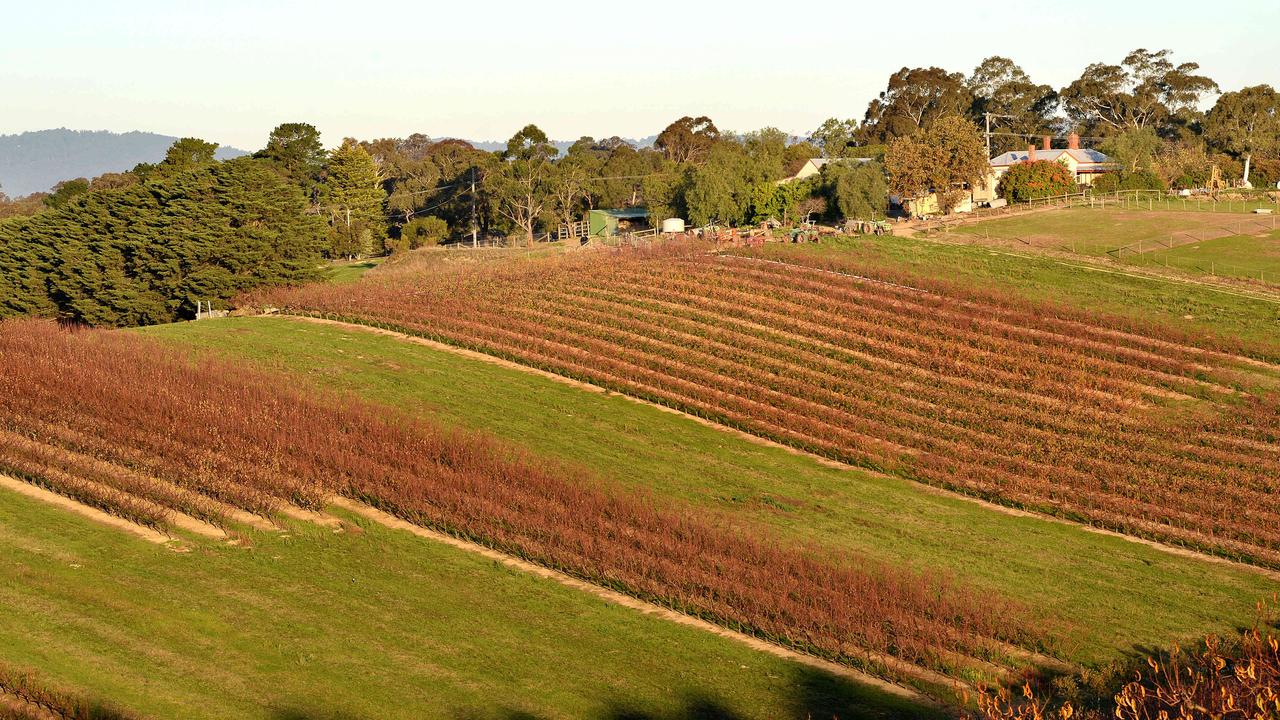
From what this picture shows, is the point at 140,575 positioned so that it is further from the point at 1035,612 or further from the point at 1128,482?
the point at 1128,482

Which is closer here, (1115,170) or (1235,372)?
(1235,372)

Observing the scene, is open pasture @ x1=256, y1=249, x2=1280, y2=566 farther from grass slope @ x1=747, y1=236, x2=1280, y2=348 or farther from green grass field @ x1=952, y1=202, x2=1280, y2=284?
green grass field @ x1=952, y1=202, x2=1280, y2=284

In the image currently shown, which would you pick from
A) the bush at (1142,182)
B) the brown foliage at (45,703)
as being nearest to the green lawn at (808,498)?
the brown foliage at (45,703)

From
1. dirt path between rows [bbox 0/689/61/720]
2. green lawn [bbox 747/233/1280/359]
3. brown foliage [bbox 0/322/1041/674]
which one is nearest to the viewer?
dirt path between rows [bbox 0/689/61/720]

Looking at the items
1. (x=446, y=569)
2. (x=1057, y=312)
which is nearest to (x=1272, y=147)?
(x=1057, y=312)

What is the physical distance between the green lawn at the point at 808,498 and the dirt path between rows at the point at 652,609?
437 cm

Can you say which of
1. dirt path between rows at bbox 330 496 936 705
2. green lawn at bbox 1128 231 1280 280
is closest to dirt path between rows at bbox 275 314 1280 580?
dirt path between rows at bbox 330 496 936 705

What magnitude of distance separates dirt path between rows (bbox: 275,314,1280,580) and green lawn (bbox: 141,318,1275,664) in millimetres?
382

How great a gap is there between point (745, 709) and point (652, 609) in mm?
5177

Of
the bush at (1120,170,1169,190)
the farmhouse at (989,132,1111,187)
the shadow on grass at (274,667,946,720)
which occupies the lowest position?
the shadow on grass at (274,667,946,720)

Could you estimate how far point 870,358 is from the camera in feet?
159

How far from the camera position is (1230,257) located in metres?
66.2

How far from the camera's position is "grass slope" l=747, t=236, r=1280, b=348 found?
173 ft

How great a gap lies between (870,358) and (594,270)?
843 inches
